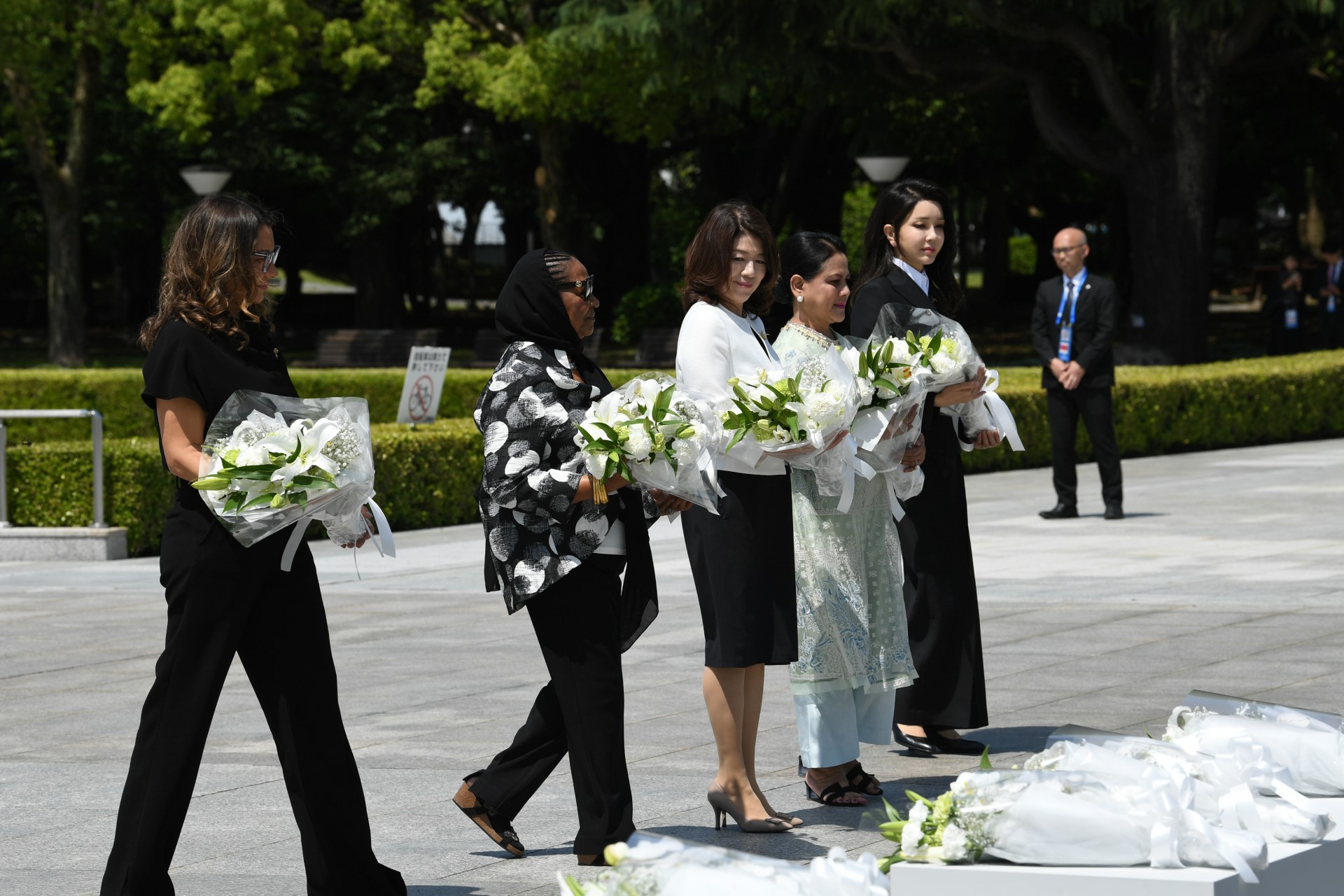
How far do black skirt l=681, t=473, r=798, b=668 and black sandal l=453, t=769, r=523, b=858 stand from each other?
78cm

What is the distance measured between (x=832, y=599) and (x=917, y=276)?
141 cm

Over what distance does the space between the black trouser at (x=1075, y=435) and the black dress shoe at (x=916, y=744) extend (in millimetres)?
7251

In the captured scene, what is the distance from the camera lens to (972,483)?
16.8 metres

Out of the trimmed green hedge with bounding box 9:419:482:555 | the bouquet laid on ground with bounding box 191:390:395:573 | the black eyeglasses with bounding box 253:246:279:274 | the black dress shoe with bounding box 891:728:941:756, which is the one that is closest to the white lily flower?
the bouquet laid on ground with bounding box 191:390:395:573

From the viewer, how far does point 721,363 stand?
17.7 feet

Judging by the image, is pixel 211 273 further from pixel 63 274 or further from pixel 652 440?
pixel 63 274

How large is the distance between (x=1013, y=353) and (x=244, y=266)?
28.9 m

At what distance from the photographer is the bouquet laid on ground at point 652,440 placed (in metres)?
4.71

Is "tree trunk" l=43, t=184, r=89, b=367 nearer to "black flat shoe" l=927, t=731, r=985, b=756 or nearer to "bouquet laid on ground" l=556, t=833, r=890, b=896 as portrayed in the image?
"black flat shoe" l=927, t=731, r=985, b=756

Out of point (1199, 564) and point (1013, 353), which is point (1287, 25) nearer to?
point (1013, 353)

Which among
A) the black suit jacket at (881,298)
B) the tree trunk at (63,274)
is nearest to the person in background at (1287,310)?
the tree trunk at (63,274)

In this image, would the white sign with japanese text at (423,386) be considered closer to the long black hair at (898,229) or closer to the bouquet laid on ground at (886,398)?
the long black hair at (898,229)

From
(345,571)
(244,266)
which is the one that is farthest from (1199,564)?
(244,266)

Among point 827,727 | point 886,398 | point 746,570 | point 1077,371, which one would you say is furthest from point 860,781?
point 1077,371
